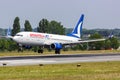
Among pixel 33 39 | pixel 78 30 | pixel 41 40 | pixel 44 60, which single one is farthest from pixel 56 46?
pixel 44 60

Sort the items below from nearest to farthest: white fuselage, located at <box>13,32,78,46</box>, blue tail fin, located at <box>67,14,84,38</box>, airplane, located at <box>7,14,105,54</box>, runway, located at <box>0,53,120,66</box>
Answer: runway, located at <box>0,53,120,66</box> < white fuselage, located at <box>13,32,78,46</box> < airplane, located at <box>7,14,105,54</box> < blue tail fin, located at <box>67,14,84,38</box>

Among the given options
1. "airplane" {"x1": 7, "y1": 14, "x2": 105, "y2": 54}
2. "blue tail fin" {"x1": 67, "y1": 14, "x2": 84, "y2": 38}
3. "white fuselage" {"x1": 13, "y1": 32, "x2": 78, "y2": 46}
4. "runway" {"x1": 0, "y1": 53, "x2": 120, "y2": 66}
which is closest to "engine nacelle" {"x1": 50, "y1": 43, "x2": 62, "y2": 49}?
"airplane" {"x1": 7, "y1": 14, "x2": 105, "y2": 54}

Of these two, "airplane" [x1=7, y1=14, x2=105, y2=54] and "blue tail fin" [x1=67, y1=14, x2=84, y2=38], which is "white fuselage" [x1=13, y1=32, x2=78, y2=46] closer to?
"airplane" [x1=7, y1=14, x2=105, y2=54]

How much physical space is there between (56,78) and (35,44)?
169 ft

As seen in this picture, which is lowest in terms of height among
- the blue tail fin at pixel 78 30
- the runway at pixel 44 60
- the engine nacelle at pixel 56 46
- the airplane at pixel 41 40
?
the runway at pixel 44 60

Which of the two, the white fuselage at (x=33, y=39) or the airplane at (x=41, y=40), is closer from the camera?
the white fuselage at (x=33, y=39)

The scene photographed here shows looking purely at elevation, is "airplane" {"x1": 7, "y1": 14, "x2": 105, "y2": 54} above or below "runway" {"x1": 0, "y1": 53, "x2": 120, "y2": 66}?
above

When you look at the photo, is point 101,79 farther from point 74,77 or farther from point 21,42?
point 21,42

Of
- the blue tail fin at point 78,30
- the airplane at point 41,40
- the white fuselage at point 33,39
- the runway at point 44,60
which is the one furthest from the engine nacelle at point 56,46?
the runway at point 44,60

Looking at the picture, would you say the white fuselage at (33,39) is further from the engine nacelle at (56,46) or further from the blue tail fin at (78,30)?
the blue tail fin at (78,30)

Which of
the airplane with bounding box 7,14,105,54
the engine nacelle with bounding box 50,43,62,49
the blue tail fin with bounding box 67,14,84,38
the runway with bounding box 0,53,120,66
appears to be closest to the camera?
the runway with bounding box 0,53,120,66

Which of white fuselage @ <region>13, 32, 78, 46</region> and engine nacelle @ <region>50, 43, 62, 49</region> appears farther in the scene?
engine nacelle @ <region>50, 43, 62, 49</region>

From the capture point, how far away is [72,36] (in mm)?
92125

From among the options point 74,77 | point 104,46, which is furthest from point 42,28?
point 74,77
